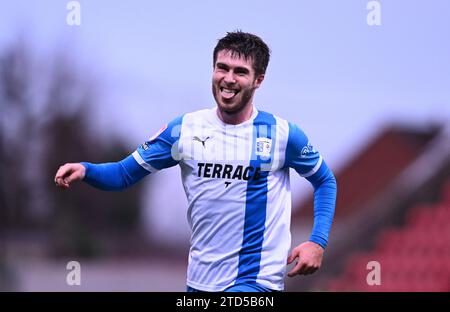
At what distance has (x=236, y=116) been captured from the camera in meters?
4.92

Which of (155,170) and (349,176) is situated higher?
(349,176)

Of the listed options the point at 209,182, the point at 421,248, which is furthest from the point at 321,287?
the point at 209,182

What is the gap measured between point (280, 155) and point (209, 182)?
1.46 ft

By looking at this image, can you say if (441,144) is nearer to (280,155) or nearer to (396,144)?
(396,144)

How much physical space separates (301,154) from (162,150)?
2.68 ft

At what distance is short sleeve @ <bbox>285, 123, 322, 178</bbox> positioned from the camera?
16.1 feet

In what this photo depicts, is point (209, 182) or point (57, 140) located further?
point (57, 140)

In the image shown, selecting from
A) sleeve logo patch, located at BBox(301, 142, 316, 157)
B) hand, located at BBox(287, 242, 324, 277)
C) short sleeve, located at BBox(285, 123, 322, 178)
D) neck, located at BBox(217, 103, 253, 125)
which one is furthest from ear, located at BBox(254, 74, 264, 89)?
hand, located at BBox(287, 242, 324, 277)

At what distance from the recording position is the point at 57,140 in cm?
2045

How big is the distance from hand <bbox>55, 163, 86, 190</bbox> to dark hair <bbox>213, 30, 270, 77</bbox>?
0.98 m

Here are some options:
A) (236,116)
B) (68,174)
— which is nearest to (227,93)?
(236,116)

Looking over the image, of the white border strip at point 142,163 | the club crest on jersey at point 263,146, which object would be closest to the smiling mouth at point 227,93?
the club crest on jersey at point 263,146

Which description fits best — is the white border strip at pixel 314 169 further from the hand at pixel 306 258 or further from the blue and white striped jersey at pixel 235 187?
the hand at pixel 306 258
